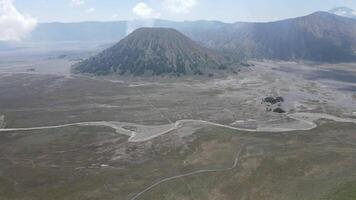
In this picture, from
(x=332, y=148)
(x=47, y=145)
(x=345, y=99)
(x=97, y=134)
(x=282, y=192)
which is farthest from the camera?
(x=345, y=99)

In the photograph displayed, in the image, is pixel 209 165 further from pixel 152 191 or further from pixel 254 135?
pixel 254 135

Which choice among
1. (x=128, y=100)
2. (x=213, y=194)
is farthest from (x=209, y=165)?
(x=128, y=100)

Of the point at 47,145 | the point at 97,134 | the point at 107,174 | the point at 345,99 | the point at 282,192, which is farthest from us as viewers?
the point at 345,99

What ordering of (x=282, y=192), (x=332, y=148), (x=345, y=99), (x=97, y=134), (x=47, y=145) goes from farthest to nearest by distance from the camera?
(x=345, y=99) < (x=97, y=134) < (x=47, y=145) < (x=332, y=148) < (x=282, y=192)

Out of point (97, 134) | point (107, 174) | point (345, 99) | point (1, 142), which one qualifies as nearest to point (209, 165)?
point (107, 174)

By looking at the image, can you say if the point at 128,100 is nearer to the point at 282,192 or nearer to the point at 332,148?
the point at 332,148

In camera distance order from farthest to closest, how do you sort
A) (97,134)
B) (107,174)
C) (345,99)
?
(345,99) < (97,134) < (107,174)

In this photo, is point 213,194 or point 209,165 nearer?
point 213,194

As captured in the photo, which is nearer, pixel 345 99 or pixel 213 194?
pixel 213 194
